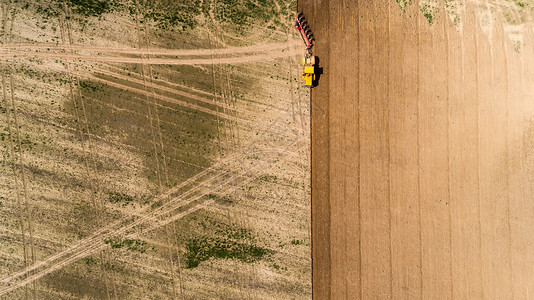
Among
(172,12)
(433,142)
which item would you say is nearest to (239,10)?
(172,12)

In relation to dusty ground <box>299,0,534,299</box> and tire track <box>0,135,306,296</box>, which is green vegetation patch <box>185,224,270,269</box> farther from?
dusty ground <box>299,0,534,299</box>

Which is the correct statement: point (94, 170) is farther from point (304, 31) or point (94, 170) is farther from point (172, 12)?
point (304, 31)

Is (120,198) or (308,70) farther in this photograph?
(120,198)

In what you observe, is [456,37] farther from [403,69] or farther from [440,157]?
[440,157]

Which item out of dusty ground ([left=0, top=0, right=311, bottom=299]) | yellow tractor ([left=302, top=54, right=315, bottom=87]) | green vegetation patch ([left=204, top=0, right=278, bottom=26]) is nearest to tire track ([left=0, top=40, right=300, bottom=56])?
dusty ground ([left=0, top=0, right=311, bottom=299])

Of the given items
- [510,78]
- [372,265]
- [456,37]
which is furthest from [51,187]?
[510,78]

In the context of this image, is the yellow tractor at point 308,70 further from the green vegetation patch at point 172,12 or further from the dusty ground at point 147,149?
the green vegetation patch at point 172,12

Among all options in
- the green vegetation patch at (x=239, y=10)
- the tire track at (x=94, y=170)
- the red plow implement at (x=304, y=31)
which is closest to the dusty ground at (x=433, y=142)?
the red plow implement at (x=304, y=31)
